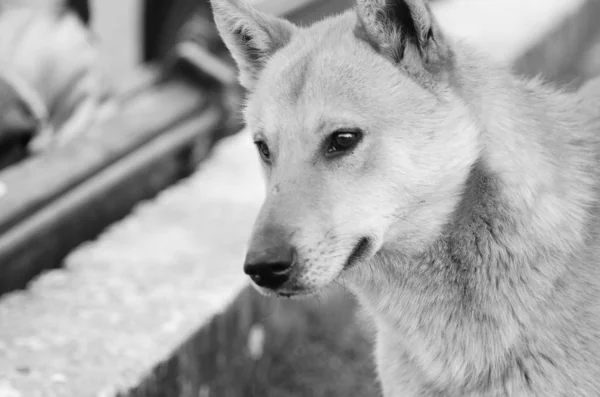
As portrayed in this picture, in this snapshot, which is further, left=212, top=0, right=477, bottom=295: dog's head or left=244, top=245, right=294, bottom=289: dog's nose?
left=212, top=0, right=477, bottom=295: dog's head

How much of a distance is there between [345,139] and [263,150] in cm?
37

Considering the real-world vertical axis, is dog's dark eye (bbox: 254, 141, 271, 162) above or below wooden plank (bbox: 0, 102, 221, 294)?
above

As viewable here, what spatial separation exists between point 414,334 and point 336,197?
0.54 m

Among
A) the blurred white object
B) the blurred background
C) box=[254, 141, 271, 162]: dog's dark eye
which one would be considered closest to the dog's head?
box=[254, 141, 271, 162]: dog's dark eye

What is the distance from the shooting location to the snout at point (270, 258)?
2.41 metres

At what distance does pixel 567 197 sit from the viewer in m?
2.68

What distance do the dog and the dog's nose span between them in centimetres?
8

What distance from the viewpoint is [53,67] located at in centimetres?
455

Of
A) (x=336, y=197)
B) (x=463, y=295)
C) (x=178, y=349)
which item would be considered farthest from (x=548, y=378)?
(x=178, y=349)

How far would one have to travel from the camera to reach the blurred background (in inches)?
132

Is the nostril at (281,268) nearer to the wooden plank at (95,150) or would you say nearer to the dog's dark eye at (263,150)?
the dog's dark eye at (263,150)

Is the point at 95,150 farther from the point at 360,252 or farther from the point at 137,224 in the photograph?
the point at 360,252

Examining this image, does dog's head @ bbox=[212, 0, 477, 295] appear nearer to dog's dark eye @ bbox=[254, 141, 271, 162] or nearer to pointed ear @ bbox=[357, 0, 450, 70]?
pointed ear @ bbox=[357, 0, 450, 70]

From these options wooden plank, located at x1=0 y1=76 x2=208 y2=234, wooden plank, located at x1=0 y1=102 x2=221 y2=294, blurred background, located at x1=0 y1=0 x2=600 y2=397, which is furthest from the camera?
wooden plank, located at x1=0 y1=76 x2=208 y2=234
